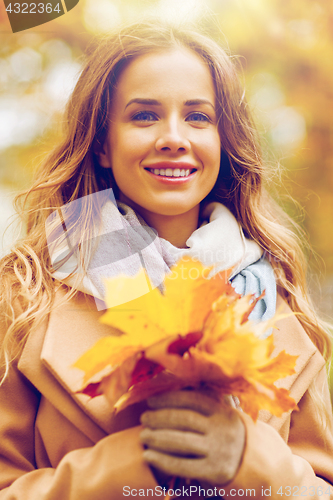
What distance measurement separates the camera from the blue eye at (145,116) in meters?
1.02

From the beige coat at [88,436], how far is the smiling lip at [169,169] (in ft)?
1.27

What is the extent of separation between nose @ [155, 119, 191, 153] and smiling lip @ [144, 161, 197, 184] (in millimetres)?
37

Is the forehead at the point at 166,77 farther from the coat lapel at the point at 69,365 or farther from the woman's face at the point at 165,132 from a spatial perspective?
the coat lapel at the point at 69,365

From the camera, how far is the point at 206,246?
108cm

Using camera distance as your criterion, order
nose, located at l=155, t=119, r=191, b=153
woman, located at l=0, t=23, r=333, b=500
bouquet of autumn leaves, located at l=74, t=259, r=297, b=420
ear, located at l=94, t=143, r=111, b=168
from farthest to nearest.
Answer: ear, located at l=94, t=143, r=111, b=168 → nose, located at l=155, t=119, r=191, b=153 → woman, located at l=0, t=23, r=333, b=500 → bouquet of autumn leaves, located at l=74, t=259, r=297, b=420

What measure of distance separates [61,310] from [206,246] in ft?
1.43

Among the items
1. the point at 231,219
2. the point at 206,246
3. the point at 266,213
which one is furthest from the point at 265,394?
the point at 266,213

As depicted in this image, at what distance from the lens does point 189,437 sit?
2.00 feet

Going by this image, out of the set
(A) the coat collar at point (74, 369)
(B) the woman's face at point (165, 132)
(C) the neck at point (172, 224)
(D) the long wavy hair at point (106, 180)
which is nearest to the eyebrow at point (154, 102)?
(B) the woman's face at point (165, 132)

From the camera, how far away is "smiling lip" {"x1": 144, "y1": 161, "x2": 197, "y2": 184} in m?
1.01

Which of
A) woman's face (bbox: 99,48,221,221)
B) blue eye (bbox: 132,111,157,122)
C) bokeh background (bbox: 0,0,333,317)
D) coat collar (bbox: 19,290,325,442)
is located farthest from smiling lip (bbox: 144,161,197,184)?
bokeh background (bbox: 0,0,333,317)

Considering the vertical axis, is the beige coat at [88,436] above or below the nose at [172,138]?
below

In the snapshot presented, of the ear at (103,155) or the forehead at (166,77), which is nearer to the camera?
the forehead at (166,77)

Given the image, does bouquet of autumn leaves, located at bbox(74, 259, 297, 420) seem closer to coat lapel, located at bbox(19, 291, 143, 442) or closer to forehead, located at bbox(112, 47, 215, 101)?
coat lapel, located at bbox(19, 291, 143, 442)
